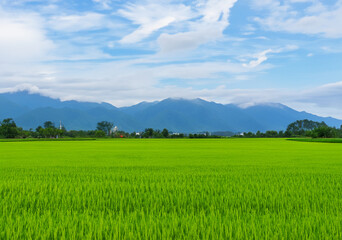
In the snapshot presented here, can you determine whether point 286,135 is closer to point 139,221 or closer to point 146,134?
point 146,134

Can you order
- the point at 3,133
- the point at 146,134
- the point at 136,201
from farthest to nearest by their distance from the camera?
1. the point at 146,134
2. the point at 3,133
3. the point at 136,201

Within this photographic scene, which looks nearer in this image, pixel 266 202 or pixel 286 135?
pixel 266 202

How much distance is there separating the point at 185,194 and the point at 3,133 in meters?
139

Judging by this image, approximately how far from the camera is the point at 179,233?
355 cm

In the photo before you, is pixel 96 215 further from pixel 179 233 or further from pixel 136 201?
pixel 179 233

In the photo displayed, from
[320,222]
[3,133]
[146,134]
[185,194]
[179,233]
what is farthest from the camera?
[146,134]

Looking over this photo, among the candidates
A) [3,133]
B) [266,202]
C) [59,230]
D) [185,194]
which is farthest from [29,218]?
[3,133]

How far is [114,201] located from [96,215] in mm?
952

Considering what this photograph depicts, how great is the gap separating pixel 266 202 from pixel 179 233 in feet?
8.64

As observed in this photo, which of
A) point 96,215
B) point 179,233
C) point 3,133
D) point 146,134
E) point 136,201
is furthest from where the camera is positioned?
point 146,134

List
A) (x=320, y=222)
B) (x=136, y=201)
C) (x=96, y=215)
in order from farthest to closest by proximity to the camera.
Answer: (x=136, y=201) < (x=96, y=215) < (x=320, y=222)

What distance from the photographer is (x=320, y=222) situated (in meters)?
4.04

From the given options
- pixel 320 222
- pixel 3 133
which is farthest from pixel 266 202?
pixel 3 133

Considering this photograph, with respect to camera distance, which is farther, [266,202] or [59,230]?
[266,202]
